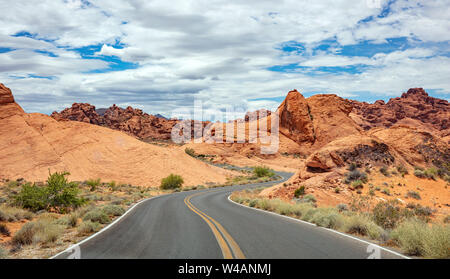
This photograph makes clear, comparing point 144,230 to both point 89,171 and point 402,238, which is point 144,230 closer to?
point 402,238

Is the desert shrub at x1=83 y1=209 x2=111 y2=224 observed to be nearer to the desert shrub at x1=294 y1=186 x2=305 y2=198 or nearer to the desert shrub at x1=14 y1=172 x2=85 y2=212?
the desert shrub at x1=14 y1=172 x2=85 y2=212

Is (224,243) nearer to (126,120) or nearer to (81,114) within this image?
(126,120)

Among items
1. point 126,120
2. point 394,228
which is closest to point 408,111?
point 126,120

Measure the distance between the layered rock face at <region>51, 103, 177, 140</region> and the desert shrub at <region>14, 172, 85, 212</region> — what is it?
353 ft

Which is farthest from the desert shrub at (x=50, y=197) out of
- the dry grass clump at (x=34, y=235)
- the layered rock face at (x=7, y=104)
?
the layered rock face at (x=7, y=104)

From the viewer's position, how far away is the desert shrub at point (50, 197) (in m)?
16.1

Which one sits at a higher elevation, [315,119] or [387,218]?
[315,119]

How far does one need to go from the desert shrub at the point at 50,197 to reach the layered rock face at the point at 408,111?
126 metres

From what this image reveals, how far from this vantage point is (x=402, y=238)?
273 inches

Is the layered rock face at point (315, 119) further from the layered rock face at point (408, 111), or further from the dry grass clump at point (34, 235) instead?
the dry grass clump at point (34, 235)

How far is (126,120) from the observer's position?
13712cm

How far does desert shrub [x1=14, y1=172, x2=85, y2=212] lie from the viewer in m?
16.1

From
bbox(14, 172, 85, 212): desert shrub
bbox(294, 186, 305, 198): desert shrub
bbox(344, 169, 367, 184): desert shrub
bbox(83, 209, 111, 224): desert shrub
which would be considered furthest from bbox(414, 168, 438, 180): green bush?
bbox(14, 172, 85, 212): desert shrub

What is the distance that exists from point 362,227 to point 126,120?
5418 inches
